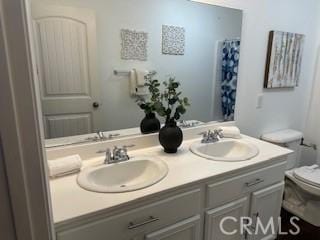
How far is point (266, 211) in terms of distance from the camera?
5.20ft

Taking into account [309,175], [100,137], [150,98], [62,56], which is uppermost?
[62,56]

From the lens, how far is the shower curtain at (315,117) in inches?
93.8

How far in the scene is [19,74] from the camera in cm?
43

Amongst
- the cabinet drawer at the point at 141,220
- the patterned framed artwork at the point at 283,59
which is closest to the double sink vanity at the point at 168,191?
the cabinet drawer at the point at 141,220

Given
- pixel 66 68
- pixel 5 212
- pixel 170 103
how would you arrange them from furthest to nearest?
pixel 170 103 → pixel 66 68 → pixel 5 212

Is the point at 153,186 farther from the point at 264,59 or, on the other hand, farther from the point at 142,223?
the point at 264,59

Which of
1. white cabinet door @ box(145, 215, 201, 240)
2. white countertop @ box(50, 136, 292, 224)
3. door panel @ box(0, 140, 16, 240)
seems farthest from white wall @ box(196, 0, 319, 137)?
door panel @ box(0, 140, 16, 240)

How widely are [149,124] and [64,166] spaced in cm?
61

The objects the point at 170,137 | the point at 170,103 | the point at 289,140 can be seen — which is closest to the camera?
the point at 170,137

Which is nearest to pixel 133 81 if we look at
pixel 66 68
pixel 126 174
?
pixel 66 68

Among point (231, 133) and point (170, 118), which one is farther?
point (231, 133)

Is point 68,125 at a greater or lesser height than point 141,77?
lesser

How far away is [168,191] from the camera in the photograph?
3.51 ft

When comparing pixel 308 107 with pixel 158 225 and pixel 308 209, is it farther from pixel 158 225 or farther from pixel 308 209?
pixel 158 225
